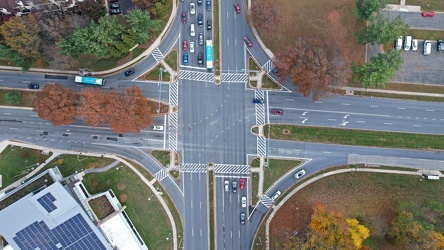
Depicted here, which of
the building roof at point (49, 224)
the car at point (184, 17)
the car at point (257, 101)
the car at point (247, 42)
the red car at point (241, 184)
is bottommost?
the building roof at point (49, 224)

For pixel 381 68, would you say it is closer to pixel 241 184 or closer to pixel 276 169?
pixel 276 169

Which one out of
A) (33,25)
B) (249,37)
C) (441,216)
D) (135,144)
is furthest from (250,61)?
(441,216)

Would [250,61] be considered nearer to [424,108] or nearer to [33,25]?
[424,108]

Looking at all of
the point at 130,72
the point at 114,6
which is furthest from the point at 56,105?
the point at 114,6

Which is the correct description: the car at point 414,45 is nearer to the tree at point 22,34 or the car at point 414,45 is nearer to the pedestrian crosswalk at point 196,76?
the pedestrian crosswalk at point 196,76

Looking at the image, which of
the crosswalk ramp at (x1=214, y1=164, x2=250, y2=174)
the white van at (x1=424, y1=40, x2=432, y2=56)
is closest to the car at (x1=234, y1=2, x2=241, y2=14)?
the crosswalk ramp at (x1=214, y1=164, x2=250, y2=174)

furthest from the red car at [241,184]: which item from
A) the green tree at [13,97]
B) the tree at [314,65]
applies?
the green tree at [13,97]
